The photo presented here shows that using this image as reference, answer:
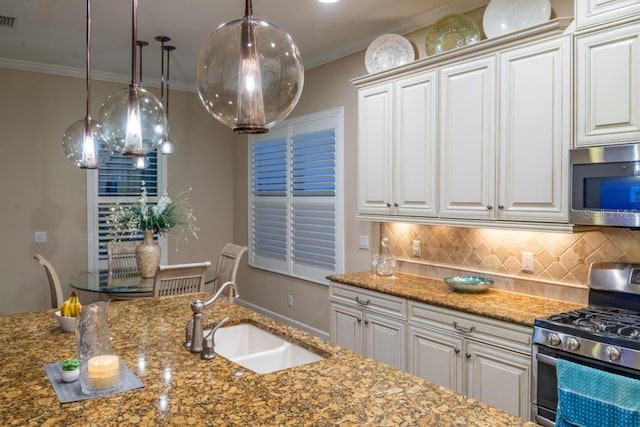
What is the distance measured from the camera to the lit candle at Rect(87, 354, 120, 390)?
153 centimetres

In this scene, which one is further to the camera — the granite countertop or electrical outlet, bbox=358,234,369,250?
electrical outlet, bbox=358,234,369,250

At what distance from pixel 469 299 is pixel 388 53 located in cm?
204

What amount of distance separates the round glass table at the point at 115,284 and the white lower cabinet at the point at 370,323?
3.92 ft

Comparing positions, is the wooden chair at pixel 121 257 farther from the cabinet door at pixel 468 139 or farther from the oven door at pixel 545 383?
the oven door at pixel 545 383

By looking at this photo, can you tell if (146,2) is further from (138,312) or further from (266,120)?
(266,120)

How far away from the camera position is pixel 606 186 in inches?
97.1

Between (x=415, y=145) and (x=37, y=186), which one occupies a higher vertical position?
(x=415, y=145)

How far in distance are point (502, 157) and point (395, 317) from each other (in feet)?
4.13

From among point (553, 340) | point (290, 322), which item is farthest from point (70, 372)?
point (290, 322)

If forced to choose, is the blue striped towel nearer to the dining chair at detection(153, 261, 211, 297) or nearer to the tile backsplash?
the tile backsplash

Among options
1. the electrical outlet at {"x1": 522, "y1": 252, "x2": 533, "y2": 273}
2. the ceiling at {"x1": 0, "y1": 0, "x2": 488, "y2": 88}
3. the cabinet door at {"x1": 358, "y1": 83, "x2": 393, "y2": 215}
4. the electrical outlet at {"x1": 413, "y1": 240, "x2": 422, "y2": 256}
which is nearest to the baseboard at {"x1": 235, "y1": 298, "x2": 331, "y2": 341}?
the electrical outlet at {"x1": 413, "y1": 240, "x2": 422, "y2": 256}

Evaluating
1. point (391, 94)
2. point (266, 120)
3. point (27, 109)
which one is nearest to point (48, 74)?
point (27, 109)

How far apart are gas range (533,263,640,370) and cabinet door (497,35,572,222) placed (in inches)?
16.4

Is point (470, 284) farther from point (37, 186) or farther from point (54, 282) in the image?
point (37, 186)
